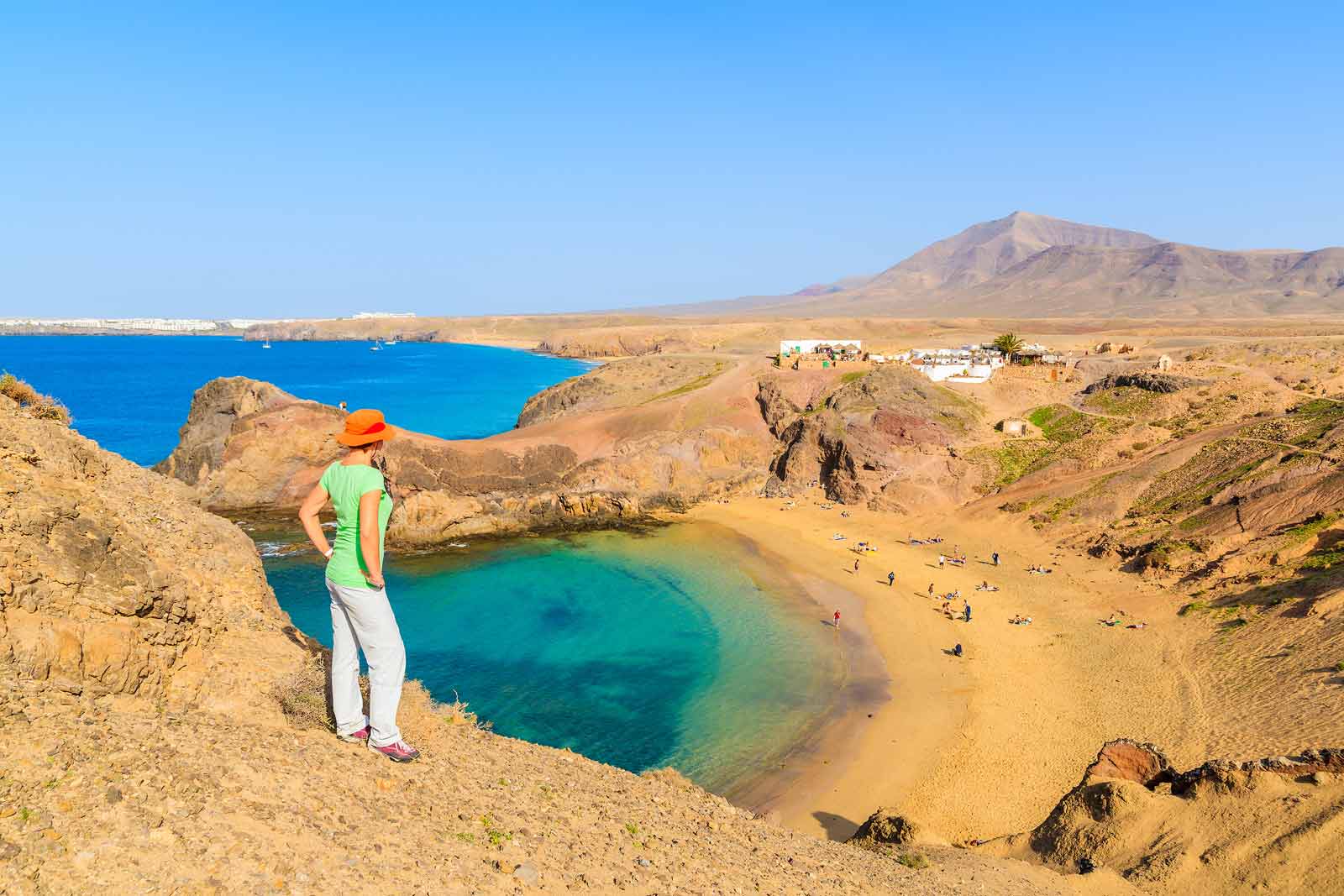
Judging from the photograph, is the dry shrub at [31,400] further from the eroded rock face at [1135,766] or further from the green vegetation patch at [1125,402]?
the green vegetation patch at [1125,402]

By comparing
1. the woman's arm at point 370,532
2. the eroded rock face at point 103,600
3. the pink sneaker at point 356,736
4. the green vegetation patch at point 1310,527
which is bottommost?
the green vegetation patch at point 1310,527

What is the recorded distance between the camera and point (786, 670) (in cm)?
2769

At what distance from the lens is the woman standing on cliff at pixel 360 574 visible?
7062mm

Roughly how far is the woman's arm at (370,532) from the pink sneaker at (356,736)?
6.86ft

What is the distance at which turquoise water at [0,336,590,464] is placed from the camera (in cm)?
7844

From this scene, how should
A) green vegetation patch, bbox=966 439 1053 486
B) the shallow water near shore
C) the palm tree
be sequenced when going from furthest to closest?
1. the palm tree
2. green vegetation patch, bbox=966 439 1053 486
3. the shallow water near shore

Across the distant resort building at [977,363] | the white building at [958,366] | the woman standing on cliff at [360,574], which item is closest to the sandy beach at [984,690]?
the woman standing on cliff at [360,574]

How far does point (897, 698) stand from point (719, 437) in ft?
97.4

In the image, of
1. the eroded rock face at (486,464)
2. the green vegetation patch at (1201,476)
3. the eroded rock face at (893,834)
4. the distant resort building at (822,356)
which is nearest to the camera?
the eroded rock face at (893,834)

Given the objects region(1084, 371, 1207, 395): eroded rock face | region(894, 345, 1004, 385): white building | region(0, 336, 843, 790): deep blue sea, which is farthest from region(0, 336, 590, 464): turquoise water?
region(1084, 371, 1207, 395): eroded rock face

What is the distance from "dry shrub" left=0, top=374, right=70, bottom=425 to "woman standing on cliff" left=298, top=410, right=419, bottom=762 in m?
11.8

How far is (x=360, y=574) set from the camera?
7.20 metres

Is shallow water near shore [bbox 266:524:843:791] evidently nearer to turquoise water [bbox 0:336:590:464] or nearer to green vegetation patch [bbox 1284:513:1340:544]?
green vegetation patch [bbox 1284:513:1340:544]

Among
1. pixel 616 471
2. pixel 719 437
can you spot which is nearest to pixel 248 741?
pixel 616 471
